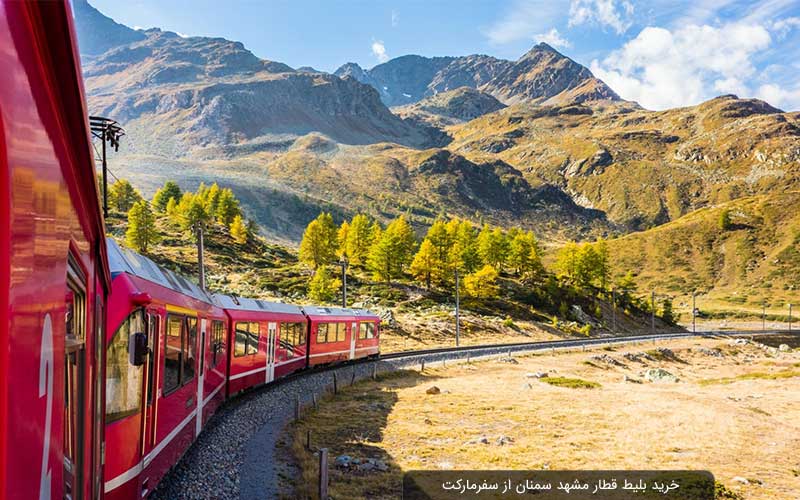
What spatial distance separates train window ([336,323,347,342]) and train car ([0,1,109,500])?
95.8 ft

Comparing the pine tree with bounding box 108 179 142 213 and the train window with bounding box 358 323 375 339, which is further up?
the pine tree with bounding box 108 179 142 213

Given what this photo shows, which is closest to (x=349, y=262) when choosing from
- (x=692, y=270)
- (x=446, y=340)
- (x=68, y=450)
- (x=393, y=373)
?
(x=446, y=340)

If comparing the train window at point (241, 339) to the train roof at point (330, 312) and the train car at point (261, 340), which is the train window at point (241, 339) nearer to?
the train car at point (261, 340)

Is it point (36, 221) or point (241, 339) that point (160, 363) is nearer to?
point (36, 221)

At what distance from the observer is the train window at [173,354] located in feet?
31.0

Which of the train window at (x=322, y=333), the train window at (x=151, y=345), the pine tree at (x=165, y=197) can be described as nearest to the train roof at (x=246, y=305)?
the train window at (x=322, y=333)

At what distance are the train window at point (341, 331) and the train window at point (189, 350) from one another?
2020 centimetres

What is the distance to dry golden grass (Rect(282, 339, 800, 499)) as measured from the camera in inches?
603

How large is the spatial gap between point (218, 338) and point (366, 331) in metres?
21.6

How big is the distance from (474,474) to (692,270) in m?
166

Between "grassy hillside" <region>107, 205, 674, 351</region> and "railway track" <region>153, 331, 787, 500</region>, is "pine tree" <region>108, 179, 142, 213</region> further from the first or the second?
A: "railway track" <region>153, 331, 787, 500</region>

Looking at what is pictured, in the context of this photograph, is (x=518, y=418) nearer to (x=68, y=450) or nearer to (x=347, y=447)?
(x=347, y=447)

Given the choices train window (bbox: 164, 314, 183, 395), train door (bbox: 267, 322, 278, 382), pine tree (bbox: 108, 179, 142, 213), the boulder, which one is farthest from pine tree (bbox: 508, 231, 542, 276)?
train window (bbox: 164, 314, 183, 395)

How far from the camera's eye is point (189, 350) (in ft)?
37.0
